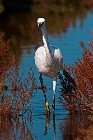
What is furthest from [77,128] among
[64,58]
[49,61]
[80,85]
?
[64,58]

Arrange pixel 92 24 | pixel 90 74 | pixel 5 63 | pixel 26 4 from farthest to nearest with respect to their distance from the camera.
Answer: pixel 26 4, pixel 92 24, pixel 5 63, pixel 90 74

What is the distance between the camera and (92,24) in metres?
27.0

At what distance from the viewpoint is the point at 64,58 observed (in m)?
17.2

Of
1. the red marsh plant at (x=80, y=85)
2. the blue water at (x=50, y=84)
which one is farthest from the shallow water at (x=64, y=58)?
the red marsh plant at (x=80, y=85)

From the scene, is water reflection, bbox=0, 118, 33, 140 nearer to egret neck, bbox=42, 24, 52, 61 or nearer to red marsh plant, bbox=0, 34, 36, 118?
red marsh plant, bbox=0, 34, 36, 118

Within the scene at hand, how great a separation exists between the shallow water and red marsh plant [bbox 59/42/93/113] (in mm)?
272

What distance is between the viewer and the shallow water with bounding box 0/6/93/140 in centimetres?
994

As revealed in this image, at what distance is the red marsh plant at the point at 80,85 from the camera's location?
10.4 meters

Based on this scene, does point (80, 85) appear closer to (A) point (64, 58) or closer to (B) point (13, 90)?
(B) point (13, 90)

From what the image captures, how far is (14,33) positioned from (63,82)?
46.8ft

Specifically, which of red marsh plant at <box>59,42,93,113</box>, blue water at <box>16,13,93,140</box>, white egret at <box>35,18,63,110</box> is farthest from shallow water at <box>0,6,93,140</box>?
white egret at <box>35,18,63,110</box>

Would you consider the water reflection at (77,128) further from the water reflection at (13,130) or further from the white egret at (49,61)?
the white egret at (49,61)

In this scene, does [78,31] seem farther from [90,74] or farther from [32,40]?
[90,74]

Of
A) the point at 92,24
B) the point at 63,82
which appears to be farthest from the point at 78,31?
the point at 63,82
